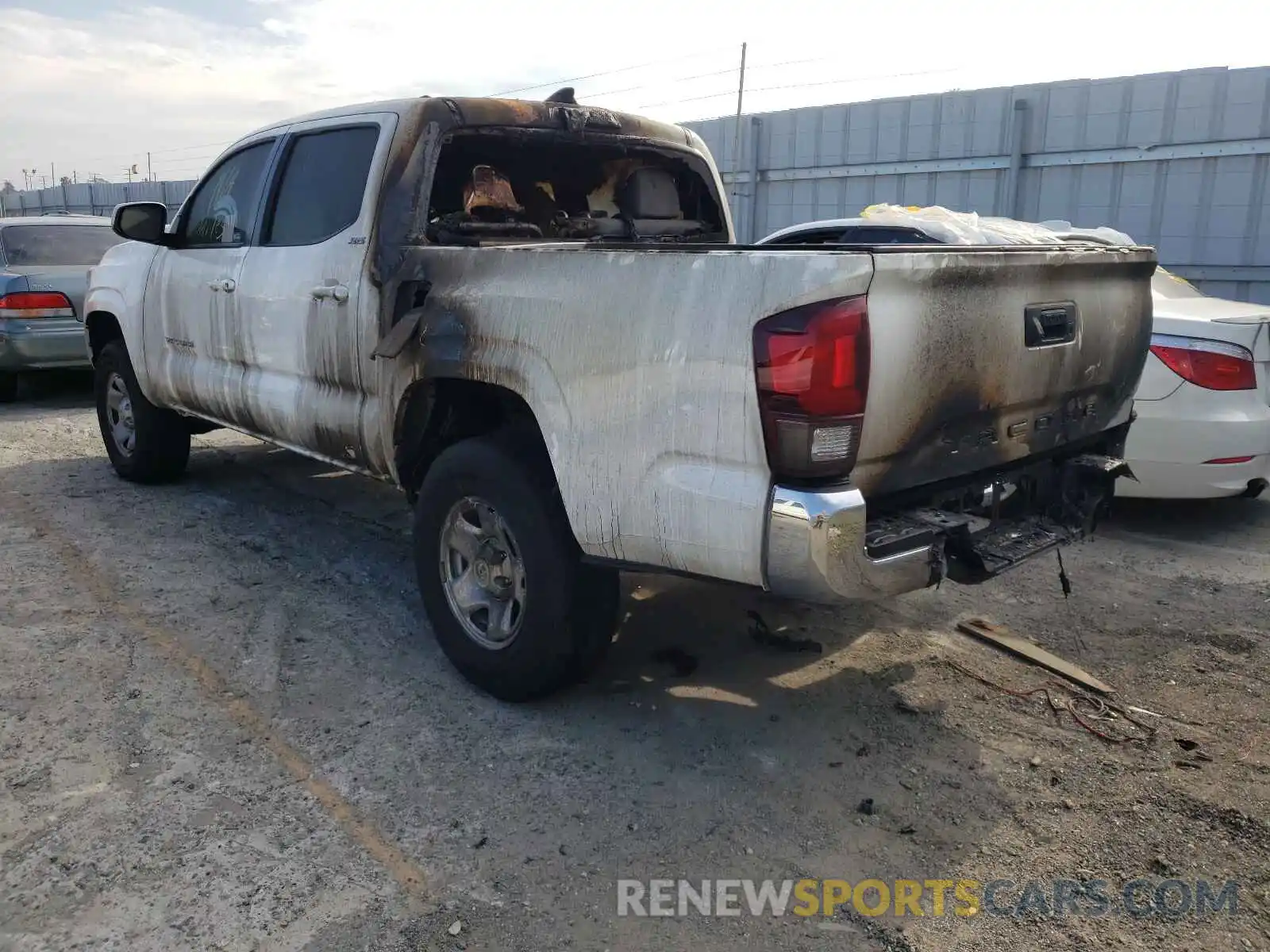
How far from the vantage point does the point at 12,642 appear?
13.5 feet

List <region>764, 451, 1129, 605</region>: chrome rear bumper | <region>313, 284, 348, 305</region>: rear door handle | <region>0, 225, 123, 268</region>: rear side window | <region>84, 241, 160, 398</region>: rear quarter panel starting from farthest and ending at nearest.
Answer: <region>0, 225, 123, 268</region>: rear side window, <region>84, 241, 160, 398</region>: rear quarter panel, <region>313, 284, 348, 305</region>: rear door handle, <region>764, 451, 1129, 605</region>: chrome rear bumper

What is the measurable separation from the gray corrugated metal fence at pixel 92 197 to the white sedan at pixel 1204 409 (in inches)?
855

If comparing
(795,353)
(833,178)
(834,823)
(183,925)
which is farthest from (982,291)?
(833,178)

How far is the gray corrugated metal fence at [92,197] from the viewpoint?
26.6 metres

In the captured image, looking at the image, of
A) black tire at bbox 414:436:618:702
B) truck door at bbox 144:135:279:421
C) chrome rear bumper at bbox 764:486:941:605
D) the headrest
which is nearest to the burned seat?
the headrest

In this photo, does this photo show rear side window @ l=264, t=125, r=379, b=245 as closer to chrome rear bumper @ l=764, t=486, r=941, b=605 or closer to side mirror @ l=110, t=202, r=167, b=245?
side mirror @ l=110, t=202, r=167, b=245

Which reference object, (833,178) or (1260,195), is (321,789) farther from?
(833,178)

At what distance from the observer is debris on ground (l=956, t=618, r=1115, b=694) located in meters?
3.84

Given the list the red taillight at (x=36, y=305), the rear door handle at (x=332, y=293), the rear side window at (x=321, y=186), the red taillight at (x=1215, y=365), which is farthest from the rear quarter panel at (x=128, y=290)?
the red taillight at (x=1215, y=365)

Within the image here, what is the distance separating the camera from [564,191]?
4.77 meters

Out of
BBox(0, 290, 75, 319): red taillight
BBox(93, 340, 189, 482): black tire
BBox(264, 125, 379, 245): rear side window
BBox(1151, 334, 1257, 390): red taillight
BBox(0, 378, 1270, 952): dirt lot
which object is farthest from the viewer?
BBox(0, 290, 75, 319): red taillight

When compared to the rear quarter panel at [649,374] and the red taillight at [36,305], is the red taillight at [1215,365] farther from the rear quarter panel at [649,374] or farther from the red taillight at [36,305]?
the red taillight at [36,305]

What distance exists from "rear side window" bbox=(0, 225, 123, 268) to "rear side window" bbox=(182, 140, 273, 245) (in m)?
4.95

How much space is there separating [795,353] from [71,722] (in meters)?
2.72
